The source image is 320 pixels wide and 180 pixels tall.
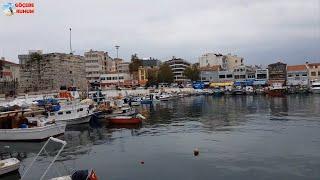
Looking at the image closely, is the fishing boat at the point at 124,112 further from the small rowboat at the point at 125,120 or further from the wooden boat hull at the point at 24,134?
the wooden boat hull at the point at 24,134

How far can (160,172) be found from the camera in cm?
3048

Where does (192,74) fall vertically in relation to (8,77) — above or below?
above

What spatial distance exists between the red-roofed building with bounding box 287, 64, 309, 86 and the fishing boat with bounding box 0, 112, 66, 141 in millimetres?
131047

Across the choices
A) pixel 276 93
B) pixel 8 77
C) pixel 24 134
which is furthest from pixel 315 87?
pixel 24 134

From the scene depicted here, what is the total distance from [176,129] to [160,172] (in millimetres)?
23596

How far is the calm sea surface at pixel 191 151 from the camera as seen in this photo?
30.1 meters

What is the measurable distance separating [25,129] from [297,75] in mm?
141435

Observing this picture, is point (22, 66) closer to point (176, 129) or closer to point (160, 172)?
point (176, 129)

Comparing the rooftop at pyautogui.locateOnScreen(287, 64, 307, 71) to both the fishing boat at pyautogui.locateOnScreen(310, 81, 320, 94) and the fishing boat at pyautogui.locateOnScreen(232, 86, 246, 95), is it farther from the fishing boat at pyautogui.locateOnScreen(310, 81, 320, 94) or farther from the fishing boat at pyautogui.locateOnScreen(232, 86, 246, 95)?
the fishing boat at pyautogui.locateOnScreen(232, 86, 246, 95)

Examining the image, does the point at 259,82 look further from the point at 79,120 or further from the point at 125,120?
the point at 79,120

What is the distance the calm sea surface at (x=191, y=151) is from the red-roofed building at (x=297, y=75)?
108m

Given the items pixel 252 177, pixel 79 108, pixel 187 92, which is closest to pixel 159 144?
pixel 252 177

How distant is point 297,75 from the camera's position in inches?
6585

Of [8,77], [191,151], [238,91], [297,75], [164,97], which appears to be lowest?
[191,151]
